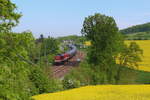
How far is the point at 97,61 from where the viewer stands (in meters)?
51.9

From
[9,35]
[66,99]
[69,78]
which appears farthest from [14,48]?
[69,78]

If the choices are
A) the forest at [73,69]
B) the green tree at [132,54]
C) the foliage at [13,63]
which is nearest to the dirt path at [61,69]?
the forest at [73,69]

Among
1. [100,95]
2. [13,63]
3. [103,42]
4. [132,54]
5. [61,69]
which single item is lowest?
[61,69]

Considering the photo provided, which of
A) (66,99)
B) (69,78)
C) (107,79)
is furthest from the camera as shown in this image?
(107,79)

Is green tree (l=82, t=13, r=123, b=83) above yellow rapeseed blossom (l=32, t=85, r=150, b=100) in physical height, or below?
above

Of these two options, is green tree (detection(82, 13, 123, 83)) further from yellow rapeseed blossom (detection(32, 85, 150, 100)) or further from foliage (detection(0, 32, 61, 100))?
foliage (detection(0, 32, 61, 100))

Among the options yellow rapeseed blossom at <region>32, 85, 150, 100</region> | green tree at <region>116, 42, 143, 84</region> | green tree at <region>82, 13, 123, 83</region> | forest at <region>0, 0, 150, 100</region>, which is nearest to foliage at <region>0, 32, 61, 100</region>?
forest at <region>0, 0, 150, 100</region>

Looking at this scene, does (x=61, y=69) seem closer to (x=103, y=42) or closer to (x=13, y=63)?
(x=103, y=42)

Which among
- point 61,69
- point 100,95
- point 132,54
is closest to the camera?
point 100,95

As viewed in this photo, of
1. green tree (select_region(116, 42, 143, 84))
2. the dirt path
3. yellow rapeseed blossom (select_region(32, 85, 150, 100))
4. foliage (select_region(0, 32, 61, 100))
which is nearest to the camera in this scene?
foliage (select_region(0, 32, 61, 100))

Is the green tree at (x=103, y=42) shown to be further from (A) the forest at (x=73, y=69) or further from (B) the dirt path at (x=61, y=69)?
(B) the dirt path at (x=61, y=69)

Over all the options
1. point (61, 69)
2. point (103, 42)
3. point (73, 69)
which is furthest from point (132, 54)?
point (61, 69)

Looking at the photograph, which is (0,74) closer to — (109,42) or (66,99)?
(66,99)

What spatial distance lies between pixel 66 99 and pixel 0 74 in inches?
540
